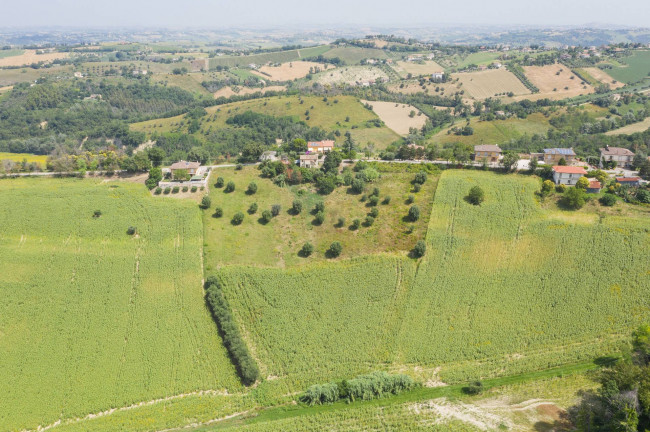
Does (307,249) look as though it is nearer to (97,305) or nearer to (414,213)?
(414,213)

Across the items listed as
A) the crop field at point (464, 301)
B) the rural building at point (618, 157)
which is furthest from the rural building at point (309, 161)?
the rural building at point (618, 157)

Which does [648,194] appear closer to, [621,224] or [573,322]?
[621,224]

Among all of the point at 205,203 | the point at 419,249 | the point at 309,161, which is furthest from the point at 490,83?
the point at 205,203

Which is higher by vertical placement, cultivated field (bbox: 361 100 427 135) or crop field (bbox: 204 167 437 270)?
cultivated field (bbox: 361 100 427 135)

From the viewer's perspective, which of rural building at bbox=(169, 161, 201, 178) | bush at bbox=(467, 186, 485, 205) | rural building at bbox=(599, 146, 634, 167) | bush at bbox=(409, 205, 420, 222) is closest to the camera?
bush at bbox=(409, 205, 420, 222)

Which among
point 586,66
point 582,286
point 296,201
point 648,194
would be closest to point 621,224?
point 648,194

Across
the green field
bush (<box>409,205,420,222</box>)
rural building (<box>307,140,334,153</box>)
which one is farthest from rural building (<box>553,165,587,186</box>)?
the green field

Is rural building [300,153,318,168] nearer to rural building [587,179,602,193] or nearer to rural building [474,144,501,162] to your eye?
rural building [474,144,501,162]
